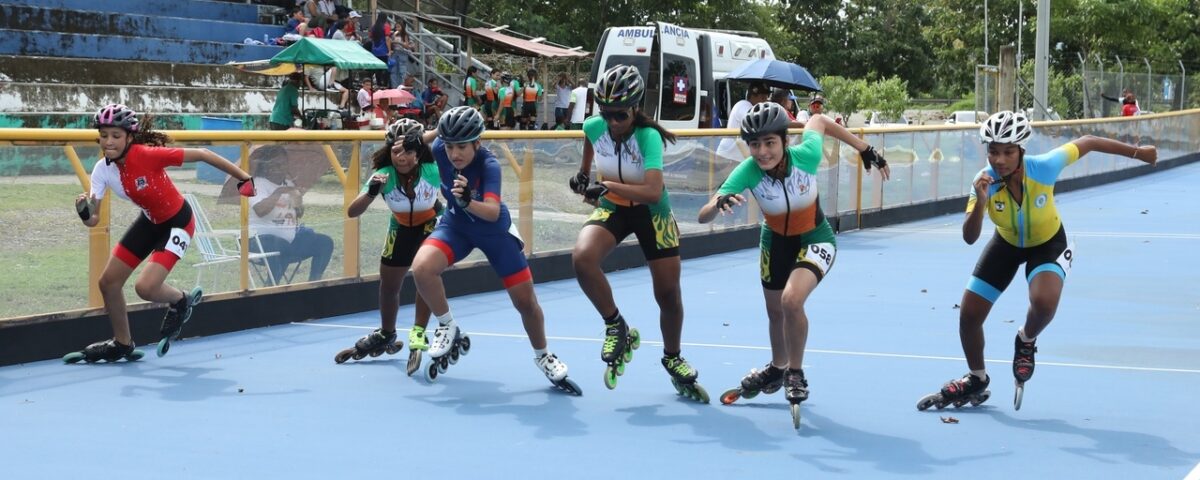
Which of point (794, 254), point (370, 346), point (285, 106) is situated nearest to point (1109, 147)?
point (794, 254)

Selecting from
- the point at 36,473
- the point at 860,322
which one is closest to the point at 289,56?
the point at 860,322

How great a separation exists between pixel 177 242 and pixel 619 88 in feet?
10.7

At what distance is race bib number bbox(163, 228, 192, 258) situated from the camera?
9.47 m

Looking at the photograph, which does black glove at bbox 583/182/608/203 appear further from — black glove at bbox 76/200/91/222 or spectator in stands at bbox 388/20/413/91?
spectator in stands at bbox 388/20/413/91

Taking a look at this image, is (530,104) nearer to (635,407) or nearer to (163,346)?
(163,346)

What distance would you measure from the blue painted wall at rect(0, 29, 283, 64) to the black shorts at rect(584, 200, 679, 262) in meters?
17.7

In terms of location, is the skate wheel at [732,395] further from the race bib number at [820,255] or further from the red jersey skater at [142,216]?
the red jersey skater at [142,216]

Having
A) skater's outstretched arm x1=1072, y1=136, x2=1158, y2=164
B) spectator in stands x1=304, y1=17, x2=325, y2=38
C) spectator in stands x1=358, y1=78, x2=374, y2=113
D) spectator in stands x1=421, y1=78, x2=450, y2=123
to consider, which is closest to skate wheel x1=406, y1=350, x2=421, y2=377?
skater's outstretched arm x1=1072, y1=136, x2=1158, y2=164

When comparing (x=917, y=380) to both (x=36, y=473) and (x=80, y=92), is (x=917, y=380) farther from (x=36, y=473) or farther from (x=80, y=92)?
(x=80, y=92)

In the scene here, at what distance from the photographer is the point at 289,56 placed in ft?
74.7

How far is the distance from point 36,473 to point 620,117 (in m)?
3.60

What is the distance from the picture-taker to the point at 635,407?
8.27 metres

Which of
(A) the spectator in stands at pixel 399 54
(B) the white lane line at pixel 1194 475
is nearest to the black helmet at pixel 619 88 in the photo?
(B) the white lane line at pixel 1194 475

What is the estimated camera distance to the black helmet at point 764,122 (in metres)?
Answer: 7.67
